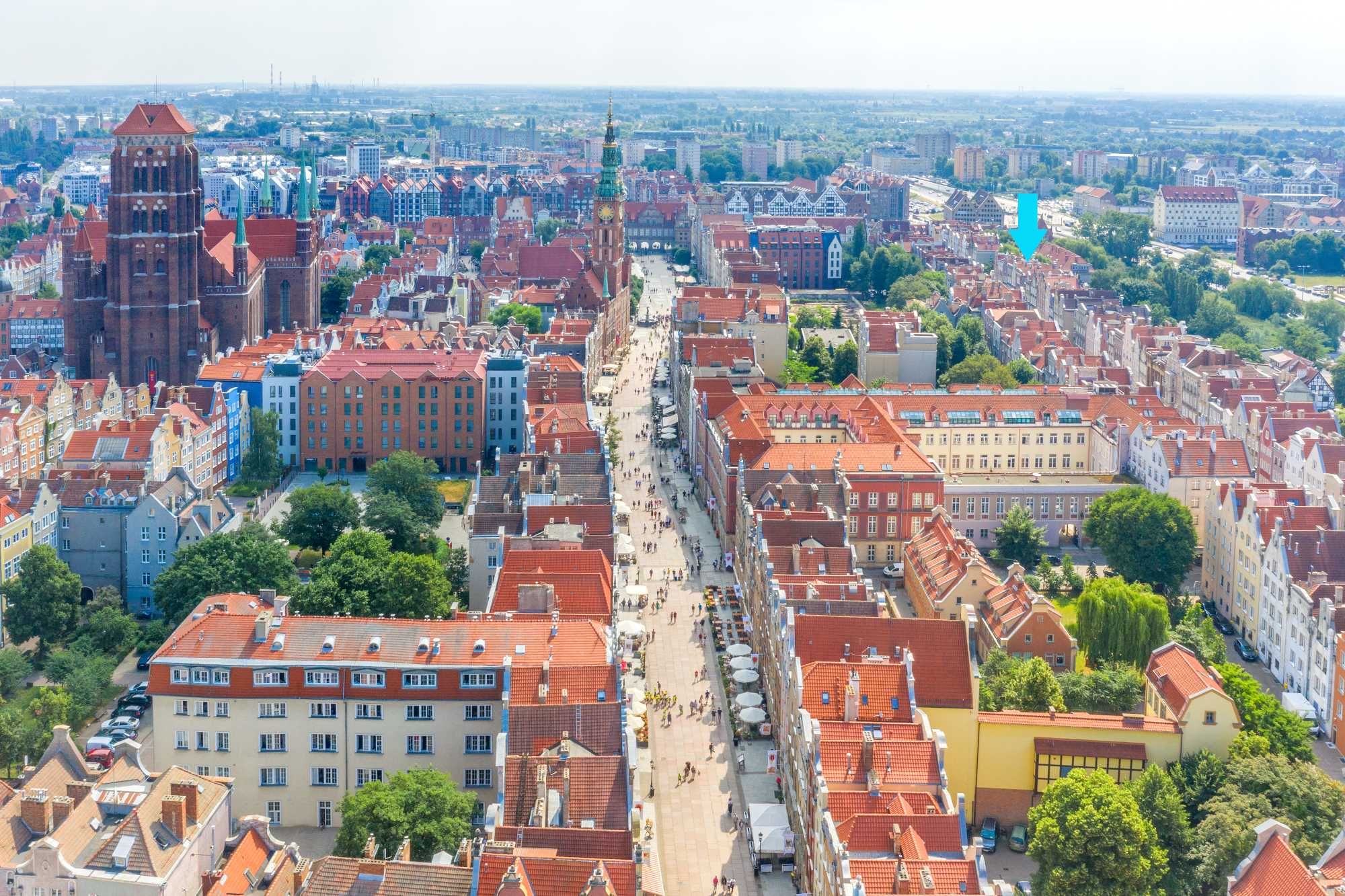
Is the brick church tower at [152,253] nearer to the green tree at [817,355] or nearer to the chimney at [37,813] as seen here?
the green tree at [817,355]

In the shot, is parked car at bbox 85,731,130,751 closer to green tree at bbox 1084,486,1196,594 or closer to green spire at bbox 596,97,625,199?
green tree at bbox 1084,486,1196,594

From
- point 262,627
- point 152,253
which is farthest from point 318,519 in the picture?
point 152,253

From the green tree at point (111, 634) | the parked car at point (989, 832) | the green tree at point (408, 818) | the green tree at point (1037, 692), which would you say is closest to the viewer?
the green tree at point (408, 818)

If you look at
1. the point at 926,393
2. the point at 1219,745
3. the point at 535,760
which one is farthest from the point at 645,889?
the point at 926,393

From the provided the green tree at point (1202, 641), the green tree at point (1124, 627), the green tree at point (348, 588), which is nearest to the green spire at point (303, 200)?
the green tree at point (348, 588)

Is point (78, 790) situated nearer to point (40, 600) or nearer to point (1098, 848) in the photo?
point (40, 600)
